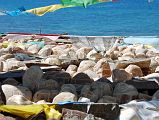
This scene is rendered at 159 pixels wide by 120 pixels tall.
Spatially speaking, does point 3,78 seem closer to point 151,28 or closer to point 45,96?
point 45,96

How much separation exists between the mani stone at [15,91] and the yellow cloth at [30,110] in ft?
2.86

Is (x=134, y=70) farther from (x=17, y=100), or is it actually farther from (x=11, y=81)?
(x=17, y=100)

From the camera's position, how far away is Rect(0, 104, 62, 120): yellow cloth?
6.69m

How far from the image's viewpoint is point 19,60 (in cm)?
1229

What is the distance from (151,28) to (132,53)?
28.8 m

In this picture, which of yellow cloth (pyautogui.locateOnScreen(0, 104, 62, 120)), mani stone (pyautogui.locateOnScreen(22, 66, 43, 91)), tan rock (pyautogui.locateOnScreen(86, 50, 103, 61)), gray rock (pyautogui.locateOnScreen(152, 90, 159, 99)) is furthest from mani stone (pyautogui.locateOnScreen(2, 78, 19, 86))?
tan rock (pyautogui.locateOnScreen(86, 50, 103, 61))

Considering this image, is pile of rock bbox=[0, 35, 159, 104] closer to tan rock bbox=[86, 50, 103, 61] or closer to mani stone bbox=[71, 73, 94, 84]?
mani stone bbox=[71, 73, 94, 84]

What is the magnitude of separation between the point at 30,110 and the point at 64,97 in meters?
0.91

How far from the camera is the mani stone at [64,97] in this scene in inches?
294

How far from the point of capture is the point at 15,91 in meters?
7.92

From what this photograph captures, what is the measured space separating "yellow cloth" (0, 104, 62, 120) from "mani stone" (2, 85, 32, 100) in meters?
0.87

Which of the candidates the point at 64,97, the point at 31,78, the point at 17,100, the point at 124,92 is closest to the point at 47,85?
the point at 31,78

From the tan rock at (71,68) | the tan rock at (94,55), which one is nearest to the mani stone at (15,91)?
the tan rock at (71,68)

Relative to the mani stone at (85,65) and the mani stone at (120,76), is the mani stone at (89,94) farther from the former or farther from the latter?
the mani stone at (85,65)
